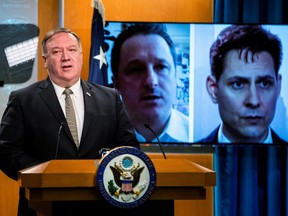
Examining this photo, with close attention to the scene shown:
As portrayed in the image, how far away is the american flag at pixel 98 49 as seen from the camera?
417 centimetres

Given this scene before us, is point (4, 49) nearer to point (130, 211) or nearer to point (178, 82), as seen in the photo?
point (178, 82)

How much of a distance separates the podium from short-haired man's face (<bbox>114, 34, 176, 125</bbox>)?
231 cm

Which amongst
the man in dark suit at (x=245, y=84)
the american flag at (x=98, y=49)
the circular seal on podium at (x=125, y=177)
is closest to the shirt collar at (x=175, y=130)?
the man in dark suit at (x=245, y=84)

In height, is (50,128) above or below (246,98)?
below

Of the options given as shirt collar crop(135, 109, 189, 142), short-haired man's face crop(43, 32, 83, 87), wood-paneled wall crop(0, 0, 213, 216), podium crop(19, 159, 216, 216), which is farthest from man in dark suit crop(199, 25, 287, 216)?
podium crop(19, 159, 216, 216)

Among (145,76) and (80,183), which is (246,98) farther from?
(80,183)

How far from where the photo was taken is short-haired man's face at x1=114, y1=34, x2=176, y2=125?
4332 millimetres

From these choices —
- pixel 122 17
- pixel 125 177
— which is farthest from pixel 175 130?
pixel 125 177

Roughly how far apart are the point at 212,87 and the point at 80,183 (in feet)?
8.78

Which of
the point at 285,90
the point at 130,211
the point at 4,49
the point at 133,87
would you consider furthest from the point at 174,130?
the point at 130,211

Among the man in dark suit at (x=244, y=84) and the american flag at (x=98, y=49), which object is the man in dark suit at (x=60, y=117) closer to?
the american flag at (x=98, y=49)

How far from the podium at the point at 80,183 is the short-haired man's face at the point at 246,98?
2.41m

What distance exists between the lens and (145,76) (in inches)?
171

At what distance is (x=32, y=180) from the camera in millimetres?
1832
